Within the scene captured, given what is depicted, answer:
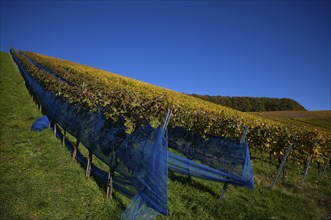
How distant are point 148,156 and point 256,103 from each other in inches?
3381

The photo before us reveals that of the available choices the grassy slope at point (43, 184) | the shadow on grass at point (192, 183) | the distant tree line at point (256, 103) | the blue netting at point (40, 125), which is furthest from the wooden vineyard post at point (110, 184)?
the distant tree line at point (256, 103)

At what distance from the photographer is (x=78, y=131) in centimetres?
666

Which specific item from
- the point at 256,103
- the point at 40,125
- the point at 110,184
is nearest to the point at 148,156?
the point at 110,184

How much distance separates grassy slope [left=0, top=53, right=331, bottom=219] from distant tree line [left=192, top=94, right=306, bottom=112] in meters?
77.7

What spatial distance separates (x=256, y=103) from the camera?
83.4 metres

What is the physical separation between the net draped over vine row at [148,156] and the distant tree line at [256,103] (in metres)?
79.0

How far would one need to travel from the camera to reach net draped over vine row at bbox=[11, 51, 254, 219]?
3.98 meters

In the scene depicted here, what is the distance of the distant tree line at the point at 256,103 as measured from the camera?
82450mm

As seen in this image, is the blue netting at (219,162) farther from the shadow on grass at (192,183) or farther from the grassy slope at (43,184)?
the grassy slope at (43,184)

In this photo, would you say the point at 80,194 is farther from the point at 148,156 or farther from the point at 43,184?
the point at 148,156

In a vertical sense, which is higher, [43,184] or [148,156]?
[148,156]

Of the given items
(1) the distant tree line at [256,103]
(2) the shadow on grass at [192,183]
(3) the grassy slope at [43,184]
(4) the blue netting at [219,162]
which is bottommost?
(3) the grassy slope at [43,184]

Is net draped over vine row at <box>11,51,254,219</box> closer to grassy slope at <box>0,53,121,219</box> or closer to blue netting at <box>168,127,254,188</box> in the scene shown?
blue netting at <box>168,127,254,188</box>

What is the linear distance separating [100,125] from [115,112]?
540 millimetres
